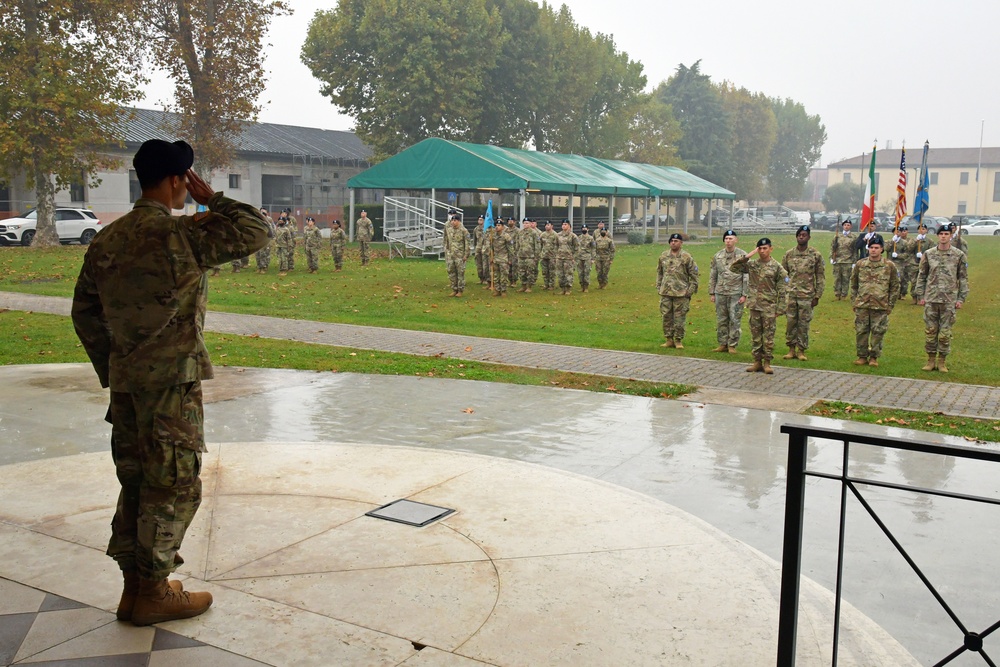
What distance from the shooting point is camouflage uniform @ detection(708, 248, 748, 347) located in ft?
45.4

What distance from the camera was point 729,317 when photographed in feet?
46.0

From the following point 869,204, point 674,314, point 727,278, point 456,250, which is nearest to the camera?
point 727,278

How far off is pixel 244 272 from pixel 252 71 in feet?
45.3

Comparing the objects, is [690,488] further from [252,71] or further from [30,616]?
[252,71]

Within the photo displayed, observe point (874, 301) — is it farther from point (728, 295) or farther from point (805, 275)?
point (728, 295)

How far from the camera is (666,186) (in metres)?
46.9

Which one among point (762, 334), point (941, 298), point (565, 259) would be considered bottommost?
point (762, 334)

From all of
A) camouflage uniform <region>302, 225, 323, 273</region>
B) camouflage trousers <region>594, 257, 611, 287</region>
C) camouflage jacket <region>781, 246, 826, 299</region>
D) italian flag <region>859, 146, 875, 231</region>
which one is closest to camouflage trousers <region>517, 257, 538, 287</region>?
camouflage trousers <region>594, 257, 611, 287</region>

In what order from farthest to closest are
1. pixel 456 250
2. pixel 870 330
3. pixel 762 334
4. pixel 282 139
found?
pixel 282 139 → pixel 456 250 → pixel 870 330 → pixel 762 334

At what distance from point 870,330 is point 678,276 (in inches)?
115

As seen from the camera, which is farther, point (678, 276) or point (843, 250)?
point (843, 250)

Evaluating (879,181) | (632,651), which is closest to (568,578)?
(632,651)

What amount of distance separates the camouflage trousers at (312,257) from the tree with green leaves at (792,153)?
85966mm

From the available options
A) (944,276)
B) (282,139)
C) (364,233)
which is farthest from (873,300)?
(282,139)
